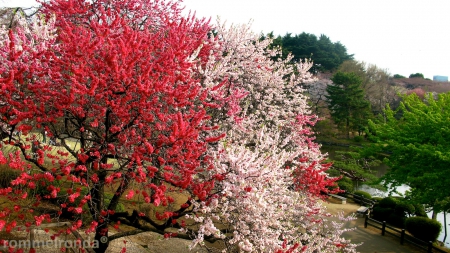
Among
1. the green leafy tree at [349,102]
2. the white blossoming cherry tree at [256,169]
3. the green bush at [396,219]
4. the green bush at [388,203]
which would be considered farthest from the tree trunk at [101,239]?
the green leafy tree at [349,102]

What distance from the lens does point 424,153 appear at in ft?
38.5

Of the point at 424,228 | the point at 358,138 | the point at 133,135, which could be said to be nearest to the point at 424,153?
the point at 424,228

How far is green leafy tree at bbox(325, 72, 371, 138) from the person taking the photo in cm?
3431

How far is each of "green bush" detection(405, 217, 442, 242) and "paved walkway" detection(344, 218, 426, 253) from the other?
39.5 inches

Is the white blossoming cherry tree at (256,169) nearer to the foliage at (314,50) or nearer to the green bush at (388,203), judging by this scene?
the green bush at (388,203)

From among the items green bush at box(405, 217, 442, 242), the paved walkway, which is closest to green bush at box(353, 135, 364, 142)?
the paved walkway

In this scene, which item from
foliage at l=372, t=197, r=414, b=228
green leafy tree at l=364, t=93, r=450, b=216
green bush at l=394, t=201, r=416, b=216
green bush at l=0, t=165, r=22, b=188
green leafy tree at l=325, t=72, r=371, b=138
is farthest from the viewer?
green leafy tree at l=325, t=72, r=371, b=138

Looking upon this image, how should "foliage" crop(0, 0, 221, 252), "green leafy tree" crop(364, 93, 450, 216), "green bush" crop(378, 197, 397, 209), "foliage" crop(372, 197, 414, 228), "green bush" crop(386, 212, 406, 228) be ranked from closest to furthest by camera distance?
"foliage" crop(0, 0, 221, 252), "green leafy tree" crop(364, 93, 450, 216), "green bush" crop(386, 212, 406, 228), "foliage" crop(372, 197, 414, 228), "green bush" crop(378, 197, 397, 209)

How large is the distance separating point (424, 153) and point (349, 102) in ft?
76.3

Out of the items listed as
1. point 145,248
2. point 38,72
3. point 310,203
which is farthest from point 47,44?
point 310,203

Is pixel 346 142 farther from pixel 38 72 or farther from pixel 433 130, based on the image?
pixel 38 72

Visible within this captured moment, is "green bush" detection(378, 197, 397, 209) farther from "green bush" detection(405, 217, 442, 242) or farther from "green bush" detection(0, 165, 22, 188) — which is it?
"green bush" detection(0, 165, 22, 188)

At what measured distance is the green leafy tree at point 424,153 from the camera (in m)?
11.6

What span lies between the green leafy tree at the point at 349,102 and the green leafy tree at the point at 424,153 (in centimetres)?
2038
